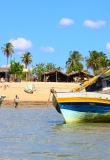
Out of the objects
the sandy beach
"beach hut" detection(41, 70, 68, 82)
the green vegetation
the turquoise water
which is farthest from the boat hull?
the green vegetation

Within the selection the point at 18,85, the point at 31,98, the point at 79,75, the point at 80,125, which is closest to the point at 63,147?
the point at 80,125

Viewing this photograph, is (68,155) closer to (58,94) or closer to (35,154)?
(35,154)

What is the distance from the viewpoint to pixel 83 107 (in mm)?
24031

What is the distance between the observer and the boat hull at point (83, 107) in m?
23.8

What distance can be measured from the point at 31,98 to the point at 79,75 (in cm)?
1925

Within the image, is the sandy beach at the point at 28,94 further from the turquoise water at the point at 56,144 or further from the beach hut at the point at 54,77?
the turquoise water at the point at 56,144

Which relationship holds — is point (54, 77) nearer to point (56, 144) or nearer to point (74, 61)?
point (74, 61)

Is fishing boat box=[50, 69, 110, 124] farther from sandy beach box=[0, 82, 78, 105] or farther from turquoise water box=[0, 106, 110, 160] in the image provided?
sandy beach box=[0, 82, 78, 105]

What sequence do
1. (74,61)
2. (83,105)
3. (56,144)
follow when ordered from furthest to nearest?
(74,61) < (83,105) < (56,144)

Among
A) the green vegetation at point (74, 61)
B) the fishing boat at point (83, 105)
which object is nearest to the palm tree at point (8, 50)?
the green vegetation at point (74, 61)

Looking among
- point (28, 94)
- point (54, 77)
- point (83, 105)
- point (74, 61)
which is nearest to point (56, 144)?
point (83, 105)

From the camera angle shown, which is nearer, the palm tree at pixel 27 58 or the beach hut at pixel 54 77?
the beach hut at pixel 54 77

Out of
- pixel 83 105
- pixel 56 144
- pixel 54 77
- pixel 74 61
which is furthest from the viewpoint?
pixel 74 61

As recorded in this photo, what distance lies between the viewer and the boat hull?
23812 millimetres
